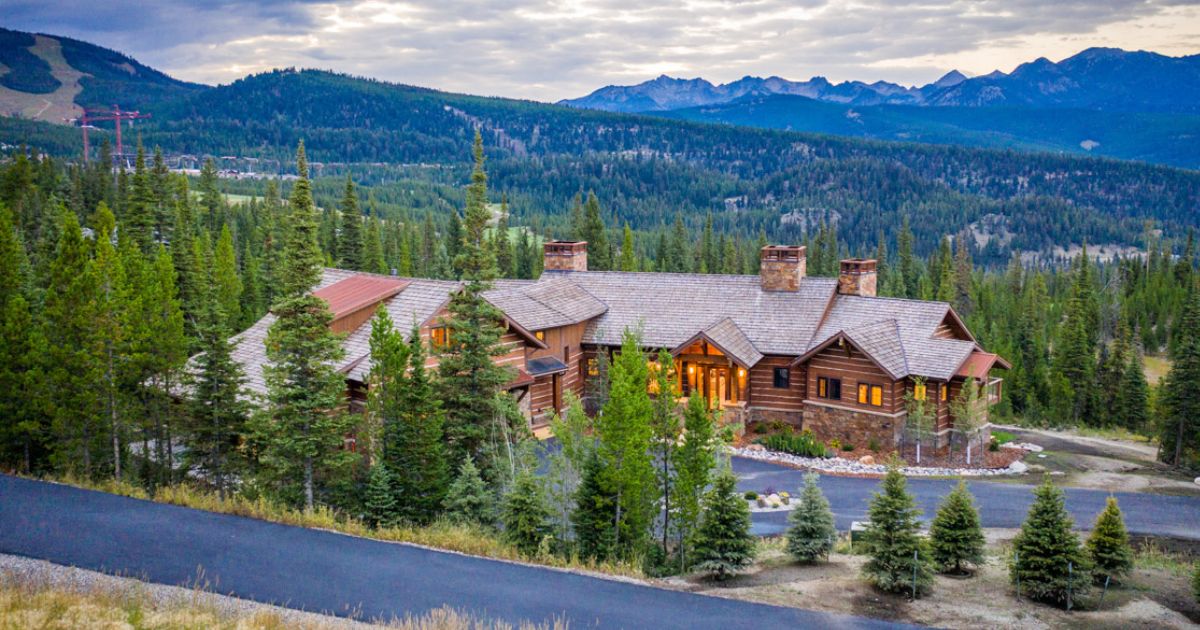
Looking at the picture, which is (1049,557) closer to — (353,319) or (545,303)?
(353,319)

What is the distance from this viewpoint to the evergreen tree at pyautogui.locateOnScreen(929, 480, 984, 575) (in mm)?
18953

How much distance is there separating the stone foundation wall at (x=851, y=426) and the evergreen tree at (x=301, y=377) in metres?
22.9

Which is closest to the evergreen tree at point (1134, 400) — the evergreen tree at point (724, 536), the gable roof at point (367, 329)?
the gable roof at point (367, 329)

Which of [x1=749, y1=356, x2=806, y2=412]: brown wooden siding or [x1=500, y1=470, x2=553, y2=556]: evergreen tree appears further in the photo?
[x1=749, y1=356, x2=806, y2=412]: brown wooden siding

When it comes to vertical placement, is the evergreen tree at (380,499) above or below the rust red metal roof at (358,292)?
below

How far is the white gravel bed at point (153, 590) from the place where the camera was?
1354 cm

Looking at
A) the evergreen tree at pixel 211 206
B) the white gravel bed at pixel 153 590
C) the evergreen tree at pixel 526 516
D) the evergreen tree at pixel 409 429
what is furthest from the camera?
the evergreen tree at pixel 211 206

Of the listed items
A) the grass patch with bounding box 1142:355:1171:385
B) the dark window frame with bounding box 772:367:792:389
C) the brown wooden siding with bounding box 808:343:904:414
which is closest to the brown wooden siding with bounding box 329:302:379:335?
the dark window frame with bounding box 772:367:792:389

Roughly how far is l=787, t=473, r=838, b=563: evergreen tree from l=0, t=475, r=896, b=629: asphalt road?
4076mm

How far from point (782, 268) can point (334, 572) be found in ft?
102

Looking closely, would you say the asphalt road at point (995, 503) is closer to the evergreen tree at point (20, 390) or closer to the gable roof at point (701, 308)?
the gable roof at point (701, 308)

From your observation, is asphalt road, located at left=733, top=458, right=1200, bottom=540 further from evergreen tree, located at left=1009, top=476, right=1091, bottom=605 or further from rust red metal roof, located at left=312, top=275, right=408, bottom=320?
rust red metal roof, located at left=312, top=275, right=408, bottom=320

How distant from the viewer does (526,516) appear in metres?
19.4

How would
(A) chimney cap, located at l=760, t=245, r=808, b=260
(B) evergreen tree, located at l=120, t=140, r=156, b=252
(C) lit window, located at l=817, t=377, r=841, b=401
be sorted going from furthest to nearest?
(B) evergreen tree, located at l=120, t=140, r=156, b=252, (A) chimney cap, located at l=760, t=245, r=808, b=260, (C) lit window, located at l=817, t=377, r=841, b=401
